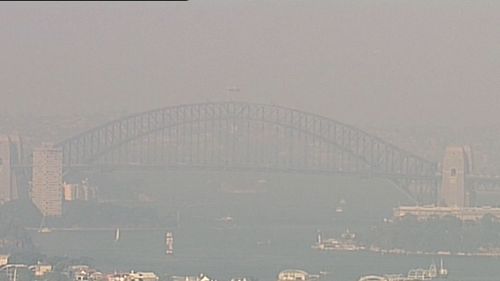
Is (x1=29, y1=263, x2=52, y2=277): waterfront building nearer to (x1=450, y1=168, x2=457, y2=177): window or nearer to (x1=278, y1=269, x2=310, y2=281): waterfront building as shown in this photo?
(x1=278, y1=269, x2=310, y2=281): waterfront building

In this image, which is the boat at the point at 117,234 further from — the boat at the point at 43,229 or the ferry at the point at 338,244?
the ferry at the point at 338,244

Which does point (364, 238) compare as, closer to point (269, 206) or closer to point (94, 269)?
point (269, 206)

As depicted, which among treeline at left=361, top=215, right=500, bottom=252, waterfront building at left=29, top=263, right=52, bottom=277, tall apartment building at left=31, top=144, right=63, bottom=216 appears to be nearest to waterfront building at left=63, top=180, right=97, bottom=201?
tall apartment building at left=31, top=144, right=63, bottom=216

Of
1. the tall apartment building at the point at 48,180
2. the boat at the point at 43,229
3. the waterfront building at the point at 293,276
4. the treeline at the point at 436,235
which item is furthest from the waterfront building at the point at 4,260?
the tall apartment building at the point at 48,180

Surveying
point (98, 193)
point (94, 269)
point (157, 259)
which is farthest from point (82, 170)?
point (94, 269)

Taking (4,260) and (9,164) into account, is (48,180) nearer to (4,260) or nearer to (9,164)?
(9,164)

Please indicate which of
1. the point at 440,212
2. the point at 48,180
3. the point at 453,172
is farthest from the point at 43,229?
the point at 453,172
